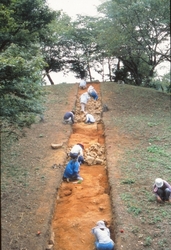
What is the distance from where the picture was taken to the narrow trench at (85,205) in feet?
23.5

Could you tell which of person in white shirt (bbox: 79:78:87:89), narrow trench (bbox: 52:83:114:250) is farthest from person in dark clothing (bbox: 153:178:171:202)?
person in white shirt (bbox: 79:78:87:89)

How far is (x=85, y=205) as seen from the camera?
28.0 ft

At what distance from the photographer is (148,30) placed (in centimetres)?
1805

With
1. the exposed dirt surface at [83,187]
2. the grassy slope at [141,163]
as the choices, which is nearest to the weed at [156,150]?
the grassy slope at [141,163]

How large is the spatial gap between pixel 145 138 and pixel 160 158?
2.36 meters

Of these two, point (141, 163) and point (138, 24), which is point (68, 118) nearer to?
point (141, 163)

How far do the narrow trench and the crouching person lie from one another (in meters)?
0.21

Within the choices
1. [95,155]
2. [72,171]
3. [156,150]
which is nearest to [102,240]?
[72,171]

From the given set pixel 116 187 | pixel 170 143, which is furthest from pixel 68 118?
pixel 116 187

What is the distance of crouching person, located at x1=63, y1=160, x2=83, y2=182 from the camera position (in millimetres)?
9977

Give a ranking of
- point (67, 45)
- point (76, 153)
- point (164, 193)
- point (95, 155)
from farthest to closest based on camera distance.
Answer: point (67, 45), point (95, 155), point (76, 153), point (164, 193)

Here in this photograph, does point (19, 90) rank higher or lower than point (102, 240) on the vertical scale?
higher

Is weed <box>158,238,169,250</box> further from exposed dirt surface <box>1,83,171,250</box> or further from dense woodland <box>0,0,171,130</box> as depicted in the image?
dense woodland <box>0,0,171,130</box>

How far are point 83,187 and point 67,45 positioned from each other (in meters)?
22.1
